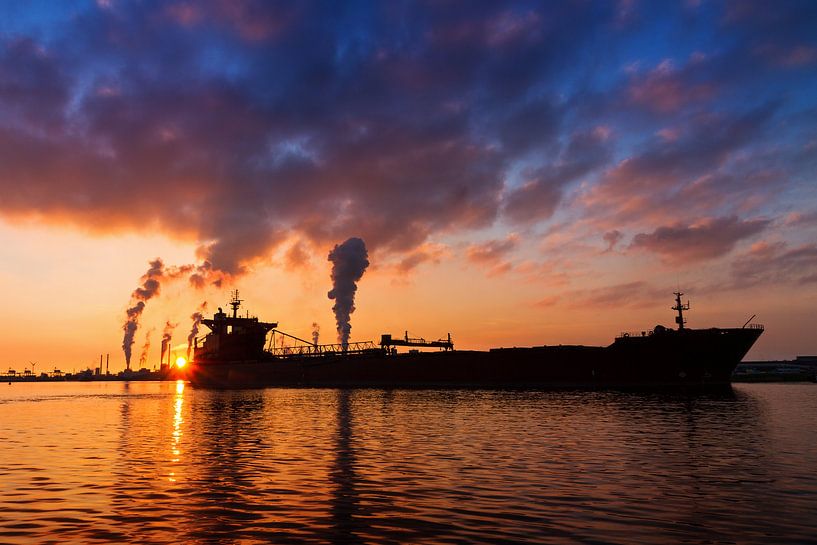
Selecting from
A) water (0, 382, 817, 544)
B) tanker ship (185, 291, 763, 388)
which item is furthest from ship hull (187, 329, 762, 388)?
water (0, 382, 817, 544)

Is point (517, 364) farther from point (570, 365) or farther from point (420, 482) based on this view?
point (420, 482)

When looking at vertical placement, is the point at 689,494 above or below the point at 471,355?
below

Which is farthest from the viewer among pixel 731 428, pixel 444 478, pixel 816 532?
pixel 731 428

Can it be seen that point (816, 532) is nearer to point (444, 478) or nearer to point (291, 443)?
point (444, 478)

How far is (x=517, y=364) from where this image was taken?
73625 millimetres

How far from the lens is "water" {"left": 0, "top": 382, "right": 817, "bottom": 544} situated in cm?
1241

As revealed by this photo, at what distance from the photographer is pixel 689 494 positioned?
1570cm

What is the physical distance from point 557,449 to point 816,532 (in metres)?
12.5

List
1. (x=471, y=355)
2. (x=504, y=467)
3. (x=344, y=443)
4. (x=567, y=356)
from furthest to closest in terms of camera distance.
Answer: (x=471, y=355) < (x=567, y=356) < (x=344, y=443) < (x=504, y=467)

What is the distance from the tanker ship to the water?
31.0 meters

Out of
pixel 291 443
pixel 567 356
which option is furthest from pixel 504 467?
pixel 567 356

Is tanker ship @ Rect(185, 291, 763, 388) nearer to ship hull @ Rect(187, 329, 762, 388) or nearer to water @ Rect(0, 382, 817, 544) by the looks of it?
ship hull @ Rect(187, 329, 762, 388)

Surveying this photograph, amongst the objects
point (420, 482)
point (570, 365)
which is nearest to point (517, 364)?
point (570, 365)

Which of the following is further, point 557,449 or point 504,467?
point 557,449
